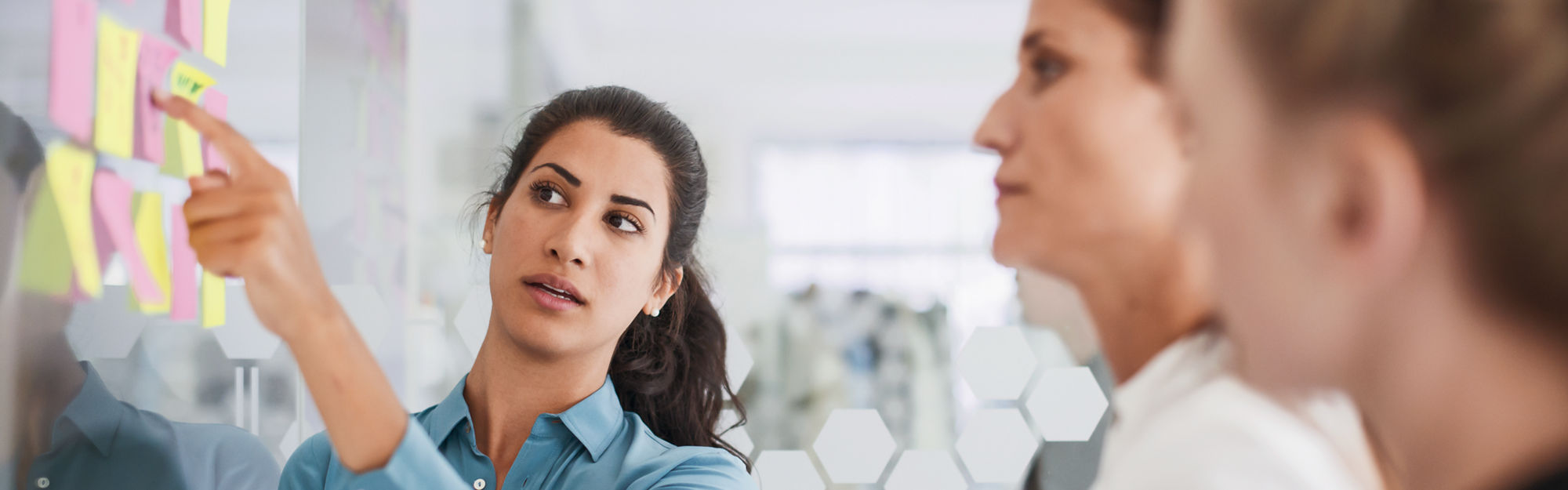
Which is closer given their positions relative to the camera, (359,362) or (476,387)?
(359,362)

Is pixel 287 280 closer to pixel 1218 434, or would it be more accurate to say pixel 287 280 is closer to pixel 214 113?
pixel 214 113

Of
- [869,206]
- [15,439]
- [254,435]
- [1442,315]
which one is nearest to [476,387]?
[254,435]

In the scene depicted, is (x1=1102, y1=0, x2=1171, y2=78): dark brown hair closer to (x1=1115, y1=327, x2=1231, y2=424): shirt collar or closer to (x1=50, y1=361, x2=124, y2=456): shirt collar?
(x1=1115, y1=327, x2=1231, y2=424): shirt collar

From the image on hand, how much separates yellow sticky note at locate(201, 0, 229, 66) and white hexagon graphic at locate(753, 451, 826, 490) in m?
0.75

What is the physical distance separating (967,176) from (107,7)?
11.0 ft

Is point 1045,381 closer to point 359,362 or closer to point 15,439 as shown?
point 359,362

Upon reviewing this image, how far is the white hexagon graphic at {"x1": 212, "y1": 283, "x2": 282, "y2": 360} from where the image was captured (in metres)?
0.80

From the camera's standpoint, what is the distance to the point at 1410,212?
0.24 m

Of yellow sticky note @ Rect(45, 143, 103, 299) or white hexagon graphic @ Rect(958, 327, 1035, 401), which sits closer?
yellow sticky note @ Rect(45, 143, 103, 299)

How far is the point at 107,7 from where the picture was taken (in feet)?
2.02

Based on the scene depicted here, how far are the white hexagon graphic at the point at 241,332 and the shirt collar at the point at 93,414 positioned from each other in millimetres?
139

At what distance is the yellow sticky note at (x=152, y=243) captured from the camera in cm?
65

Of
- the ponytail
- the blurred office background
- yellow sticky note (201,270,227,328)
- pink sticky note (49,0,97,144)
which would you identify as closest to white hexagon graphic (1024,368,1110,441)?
the blurred office background

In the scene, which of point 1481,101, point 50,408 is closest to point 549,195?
point 50,408
